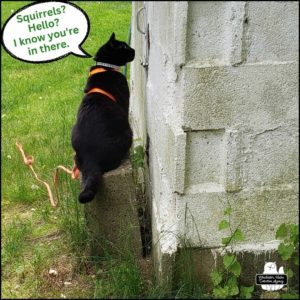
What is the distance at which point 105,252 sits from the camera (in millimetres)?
2047

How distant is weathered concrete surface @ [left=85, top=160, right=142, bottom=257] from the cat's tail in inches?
2.3

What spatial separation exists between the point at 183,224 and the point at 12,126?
735 mm

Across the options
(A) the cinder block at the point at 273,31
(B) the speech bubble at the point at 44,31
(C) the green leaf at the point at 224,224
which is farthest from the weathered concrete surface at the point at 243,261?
(B) the speech bubble at the point at 44,31

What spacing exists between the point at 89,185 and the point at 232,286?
0.64m

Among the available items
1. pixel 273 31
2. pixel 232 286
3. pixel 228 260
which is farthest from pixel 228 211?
pixel 273 31

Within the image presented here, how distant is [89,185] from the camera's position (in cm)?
200

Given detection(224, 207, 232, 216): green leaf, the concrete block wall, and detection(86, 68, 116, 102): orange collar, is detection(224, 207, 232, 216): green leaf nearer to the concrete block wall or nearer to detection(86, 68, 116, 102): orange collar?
the concrete block wall

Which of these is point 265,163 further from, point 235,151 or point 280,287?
point 280,287

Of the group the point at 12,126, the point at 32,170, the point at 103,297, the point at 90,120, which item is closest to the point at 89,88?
the point at 90,120

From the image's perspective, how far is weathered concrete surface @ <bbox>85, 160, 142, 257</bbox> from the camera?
2.12 metres

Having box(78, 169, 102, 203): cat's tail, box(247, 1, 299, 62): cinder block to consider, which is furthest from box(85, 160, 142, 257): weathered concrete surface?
box(247, 1, 299, 62): cinder block

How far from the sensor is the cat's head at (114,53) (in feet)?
7.34

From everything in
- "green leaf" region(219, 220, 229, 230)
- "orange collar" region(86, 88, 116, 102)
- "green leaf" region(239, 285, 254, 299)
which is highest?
"orange collar" region(86, 88, 116, 102)

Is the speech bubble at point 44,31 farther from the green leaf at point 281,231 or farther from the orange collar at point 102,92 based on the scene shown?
the green leaf at point 281,231
